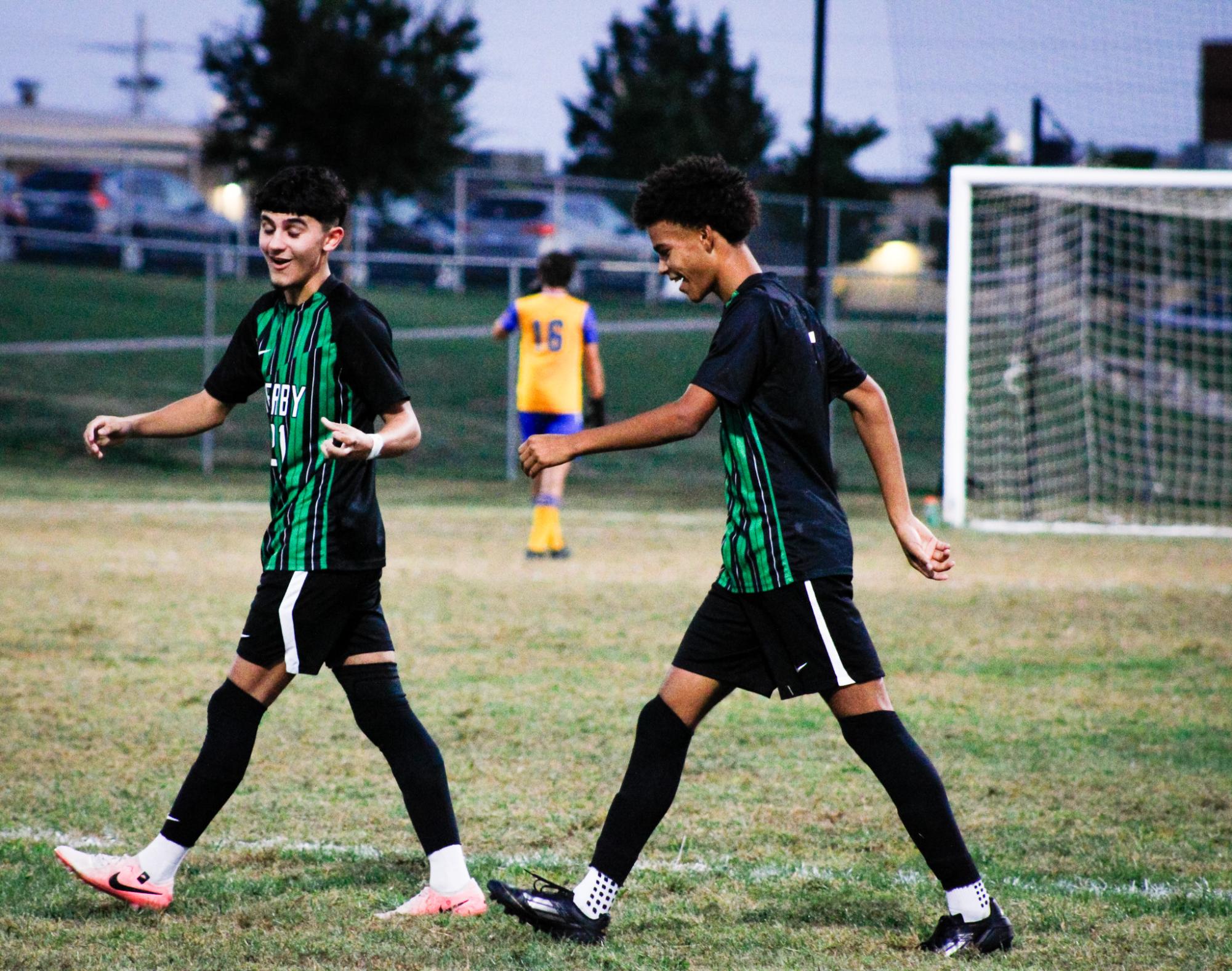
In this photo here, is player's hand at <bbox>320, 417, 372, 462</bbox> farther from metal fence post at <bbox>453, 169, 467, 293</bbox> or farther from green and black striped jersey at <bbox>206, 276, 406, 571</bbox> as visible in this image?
metal fence post at <bbox>453, 169, 467, 293</bbox>

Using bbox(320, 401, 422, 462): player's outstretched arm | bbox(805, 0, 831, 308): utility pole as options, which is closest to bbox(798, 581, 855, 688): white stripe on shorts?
bbox(320, 401, 422, 462): player's outstretched arm

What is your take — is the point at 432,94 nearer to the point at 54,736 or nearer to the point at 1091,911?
the point at 54,736

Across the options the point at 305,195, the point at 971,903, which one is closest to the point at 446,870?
the point at 971,903

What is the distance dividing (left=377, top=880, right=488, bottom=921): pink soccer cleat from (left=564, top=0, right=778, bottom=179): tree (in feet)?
103

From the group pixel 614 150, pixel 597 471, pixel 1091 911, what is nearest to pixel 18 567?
pixel 1091 911

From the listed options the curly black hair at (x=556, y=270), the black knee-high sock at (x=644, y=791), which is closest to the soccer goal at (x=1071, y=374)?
the curly black hair at (x=556, y=270)

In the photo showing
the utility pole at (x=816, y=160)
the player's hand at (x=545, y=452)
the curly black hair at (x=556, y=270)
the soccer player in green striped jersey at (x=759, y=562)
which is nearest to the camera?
the player's hand at (x=545, y=452)

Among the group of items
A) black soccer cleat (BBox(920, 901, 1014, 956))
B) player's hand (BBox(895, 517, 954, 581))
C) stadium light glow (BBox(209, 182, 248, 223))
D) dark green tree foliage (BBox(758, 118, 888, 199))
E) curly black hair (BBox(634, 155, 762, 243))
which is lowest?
black soccer cleat (BBox(920, 901, 1014, 956))

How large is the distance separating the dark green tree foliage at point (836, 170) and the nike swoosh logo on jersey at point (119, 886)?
102 feet

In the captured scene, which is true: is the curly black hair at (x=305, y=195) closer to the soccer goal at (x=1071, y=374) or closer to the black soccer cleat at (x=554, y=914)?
the black soccer cleat at (x=554, y=914)

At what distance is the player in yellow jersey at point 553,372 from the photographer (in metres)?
10.6

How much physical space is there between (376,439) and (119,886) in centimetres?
135

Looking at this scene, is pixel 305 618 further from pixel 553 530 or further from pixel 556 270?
pixel 556 270

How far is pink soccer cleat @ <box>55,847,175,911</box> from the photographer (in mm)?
3832
